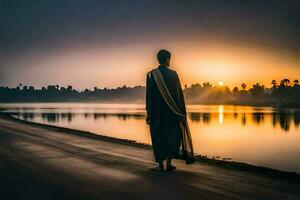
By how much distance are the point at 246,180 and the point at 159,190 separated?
2.16 meters

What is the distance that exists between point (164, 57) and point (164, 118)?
55.3 inches

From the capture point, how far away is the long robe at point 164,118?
862cm

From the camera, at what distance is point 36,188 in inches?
272

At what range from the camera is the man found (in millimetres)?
8633

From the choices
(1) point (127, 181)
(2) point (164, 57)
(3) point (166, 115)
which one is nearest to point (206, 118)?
(2) point (164, 57)

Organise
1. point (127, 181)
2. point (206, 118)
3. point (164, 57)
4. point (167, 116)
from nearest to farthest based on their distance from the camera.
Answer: point (127, 181) → point (167, 116) → point (164, 57) → point (206, 118)

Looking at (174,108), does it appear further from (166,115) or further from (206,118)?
(206,118)

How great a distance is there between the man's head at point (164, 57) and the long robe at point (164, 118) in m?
0.11

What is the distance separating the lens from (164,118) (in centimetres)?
877

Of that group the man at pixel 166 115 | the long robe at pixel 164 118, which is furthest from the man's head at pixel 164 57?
the long robe at pixel 164 118

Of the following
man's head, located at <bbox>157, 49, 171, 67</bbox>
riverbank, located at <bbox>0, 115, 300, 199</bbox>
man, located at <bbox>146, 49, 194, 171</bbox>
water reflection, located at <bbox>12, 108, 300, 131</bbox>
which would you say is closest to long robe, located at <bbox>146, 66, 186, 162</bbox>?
man, located at <bbox>146, 49, 194, 171</bbox>

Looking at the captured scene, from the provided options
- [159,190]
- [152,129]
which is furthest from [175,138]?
[159,190]

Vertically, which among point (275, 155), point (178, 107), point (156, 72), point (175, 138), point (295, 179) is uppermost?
point (156, 72)

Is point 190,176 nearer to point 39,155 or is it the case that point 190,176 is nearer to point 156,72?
point 156,72
